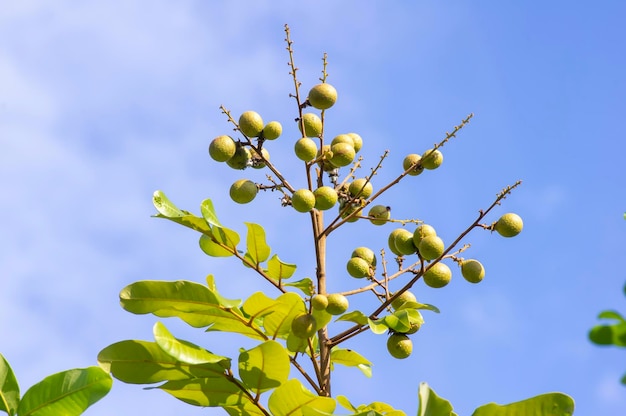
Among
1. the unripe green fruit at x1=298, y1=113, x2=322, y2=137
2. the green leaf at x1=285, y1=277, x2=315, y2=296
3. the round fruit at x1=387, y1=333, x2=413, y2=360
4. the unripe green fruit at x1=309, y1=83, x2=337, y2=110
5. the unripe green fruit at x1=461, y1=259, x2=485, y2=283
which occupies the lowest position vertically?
the round fruit at x1=387, y1=333, x2=413, y2=360

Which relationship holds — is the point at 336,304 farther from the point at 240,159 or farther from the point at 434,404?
the point at 240,159

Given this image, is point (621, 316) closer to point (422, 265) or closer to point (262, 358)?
point (262, 358)

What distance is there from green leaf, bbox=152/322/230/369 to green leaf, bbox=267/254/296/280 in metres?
0.45

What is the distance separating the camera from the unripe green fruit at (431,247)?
2596 mm

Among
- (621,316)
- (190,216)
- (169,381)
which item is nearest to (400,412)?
(169,381)

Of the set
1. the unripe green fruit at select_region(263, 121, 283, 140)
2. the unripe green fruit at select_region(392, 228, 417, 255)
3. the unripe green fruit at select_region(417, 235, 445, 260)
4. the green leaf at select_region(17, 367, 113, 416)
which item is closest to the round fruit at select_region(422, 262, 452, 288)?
the unripe green fruit at select_region(417, 235, 445, 260)

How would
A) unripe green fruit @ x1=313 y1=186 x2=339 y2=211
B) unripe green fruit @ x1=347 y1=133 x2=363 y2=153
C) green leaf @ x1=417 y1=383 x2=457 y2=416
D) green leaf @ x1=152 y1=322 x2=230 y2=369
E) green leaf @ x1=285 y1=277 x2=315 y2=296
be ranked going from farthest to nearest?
unripe green fruit @ x1=347 y1=133 x2=363 y2=153
unripe green fruit @ x1=313 y1=186 x2=339 y2=211
green leaf @ x1=285 y1=277 x2=315 y2=296
green leaf @ x1=152 y1=322 x2=230 y2=369
green leaf @ x1=417 y1=383 x2=457 y2=416

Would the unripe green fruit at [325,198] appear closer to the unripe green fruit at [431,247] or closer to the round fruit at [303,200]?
the round fruit at [303,200]

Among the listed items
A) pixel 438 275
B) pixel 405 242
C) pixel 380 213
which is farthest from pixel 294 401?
pixel 380 213

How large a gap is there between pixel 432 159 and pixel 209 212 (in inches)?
36.0

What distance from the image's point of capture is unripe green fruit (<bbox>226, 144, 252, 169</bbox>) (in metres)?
2.88

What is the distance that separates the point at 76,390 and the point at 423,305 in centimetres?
113

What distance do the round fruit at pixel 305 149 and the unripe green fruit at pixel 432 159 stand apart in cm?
44

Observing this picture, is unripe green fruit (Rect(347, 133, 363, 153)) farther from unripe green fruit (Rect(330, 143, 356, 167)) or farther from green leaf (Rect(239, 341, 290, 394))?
green leaf (Rect(239, 341, 290, 394))
